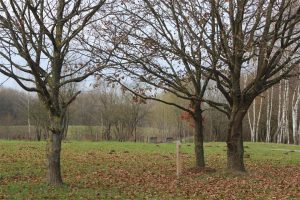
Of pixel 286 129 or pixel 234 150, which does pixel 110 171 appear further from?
pixel 286 129

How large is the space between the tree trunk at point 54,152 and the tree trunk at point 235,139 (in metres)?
5.59

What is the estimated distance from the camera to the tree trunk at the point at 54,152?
11.7 m

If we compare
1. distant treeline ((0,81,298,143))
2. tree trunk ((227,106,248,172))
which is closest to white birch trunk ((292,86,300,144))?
distant treeline ((0,81,298,143))

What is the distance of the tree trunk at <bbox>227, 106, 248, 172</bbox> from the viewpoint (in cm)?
1407

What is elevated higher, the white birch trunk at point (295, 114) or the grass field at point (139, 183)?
the white birch trunk at point (295, 114)

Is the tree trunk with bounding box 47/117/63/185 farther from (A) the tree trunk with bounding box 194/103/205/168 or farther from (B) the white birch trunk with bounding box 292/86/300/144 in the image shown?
(B) the white birch trunk with bounding box 292/86/300/144

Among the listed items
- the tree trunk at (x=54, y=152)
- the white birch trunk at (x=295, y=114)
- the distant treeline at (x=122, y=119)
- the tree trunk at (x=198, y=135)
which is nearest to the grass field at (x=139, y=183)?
the tree trunk at (x=54, y=152)

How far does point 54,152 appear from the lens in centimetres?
1177

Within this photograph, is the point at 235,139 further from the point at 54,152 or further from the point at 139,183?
the point at 54,152

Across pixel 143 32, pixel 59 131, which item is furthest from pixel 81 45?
pixel 59 131

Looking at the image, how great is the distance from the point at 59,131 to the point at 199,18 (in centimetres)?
558

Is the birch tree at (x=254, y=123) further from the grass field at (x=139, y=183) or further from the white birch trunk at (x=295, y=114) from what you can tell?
the grass field at (x=139, y=183)

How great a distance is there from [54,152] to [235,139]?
5917 mm

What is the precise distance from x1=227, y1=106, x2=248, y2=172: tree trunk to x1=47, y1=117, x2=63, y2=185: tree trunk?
5589 millimetres
